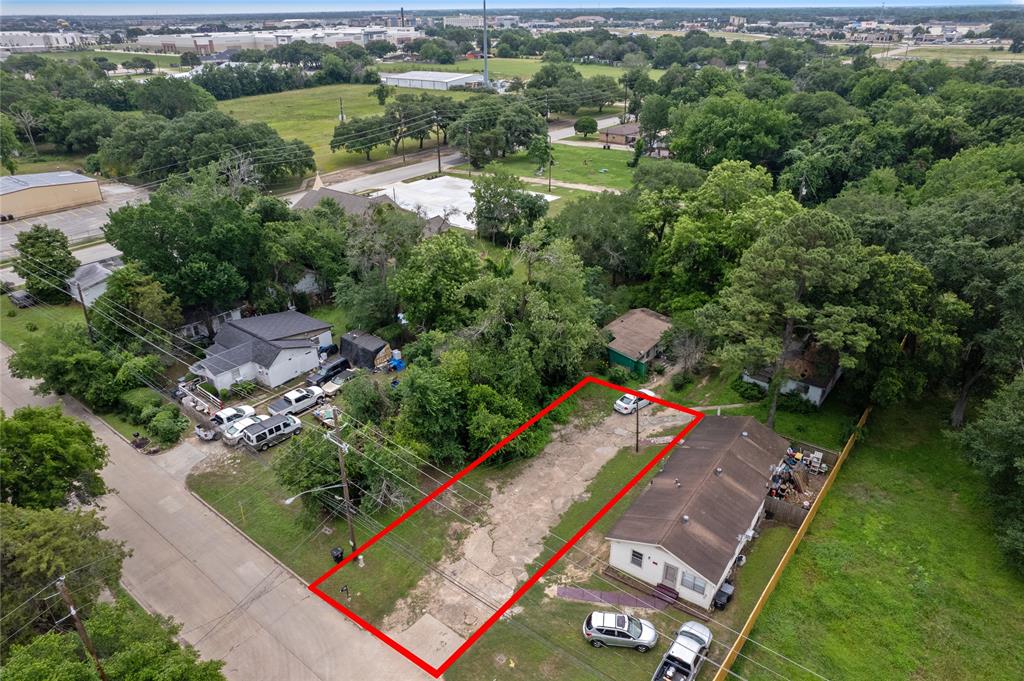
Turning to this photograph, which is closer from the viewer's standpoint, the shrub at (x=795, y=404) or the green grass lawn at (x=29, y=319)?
the shrub at (x=795, y=404)

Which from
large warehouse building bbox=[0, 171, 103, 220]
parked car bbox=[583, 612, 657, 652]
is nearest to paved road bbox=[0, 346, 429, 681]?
parked car bbox=[583, 612, 657, 652]

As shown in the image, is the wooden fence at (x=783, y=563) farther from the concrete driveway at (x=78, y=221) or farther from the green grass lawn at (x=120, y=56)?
the green grass lawn at (x=120, y=56)

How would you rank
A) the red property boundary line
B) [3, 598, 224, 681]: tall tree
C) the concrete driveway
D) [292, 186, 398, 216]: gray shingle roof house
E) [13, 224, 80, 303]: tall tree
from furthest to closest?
the concrete driveway, [292, 186, 398, 216]: gray shingle roof house, [13, 224, 80, 303]: tall tree, the red property boundary line, [3, 598, 224, 681]: tall tree

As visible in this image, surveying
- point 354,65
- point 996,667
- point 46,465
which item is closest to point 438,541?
point 46,465

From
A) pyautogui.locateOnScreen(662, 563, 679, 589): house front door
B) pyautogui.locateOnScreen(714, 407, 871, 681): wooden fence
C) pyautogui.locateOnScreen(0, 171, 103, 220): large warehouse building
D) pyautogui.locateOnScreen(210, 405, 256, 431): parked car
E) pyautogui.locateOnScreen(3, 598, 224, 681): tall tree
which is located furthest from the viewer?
pyautogui.locateOnScreen(0, 171, 103, 220): large warehouse building

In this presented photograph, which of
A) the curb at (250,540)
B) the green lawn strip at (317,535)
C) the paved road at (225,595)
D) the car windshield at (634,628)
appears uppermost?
the car windshield at (634,628)

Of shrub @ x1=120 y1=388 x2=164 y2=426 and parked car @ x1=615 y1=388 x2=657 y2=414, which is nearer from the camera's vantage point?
shrub @ x1=120 y1=388 x2=164 y2=426

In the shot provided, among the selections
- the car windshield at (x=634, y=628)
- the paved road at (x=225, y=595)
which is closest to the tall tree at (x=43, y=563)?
the paved road at (x=225, y=595)

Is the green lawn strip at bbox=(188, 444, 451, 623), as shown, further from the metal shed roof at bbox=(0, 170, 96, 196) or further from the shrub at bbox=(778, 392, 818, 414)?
the metal shed roof at bbox=(0, 170, 96, 196)

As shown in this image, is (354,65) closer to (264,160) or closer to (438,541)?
(264,160)
